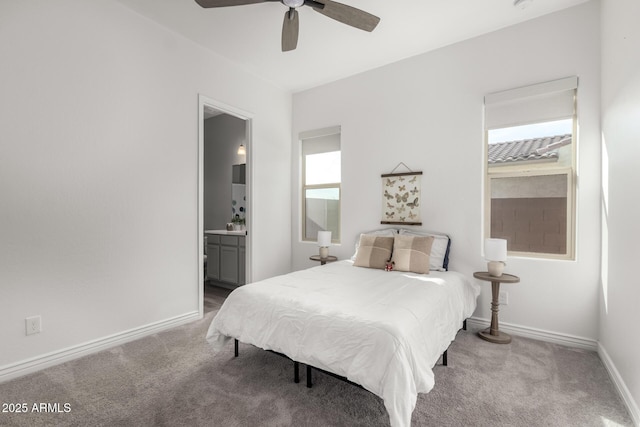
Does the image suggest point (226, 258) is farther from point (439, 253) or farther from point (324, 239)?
point (439, 253)

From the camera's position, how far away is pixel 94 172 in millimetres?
2502

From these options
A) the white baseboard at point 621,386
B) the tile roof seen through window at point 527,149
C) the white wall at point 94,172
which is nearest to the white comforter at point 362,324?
the white baseboard at point 621,386

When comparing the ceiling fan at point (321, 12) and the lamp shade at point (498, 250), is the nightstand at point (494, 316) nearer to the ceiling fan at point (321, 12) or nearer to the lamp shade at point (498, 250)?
the lamp shade at point (498, 250)

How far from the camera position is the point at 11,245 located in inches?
82.7

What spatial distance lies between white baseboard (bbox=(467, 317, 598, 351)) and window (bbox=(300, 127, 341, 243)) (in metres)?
1.91

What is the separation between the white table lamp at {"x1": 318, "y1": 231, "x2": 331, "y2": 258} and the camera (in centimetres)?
386

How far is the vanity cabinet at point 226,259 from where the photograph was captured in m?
4.23

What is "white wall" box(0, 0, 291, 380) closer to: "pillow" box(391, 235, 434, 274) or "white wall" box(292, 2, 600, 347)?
"white wall" box(292, 2, 600, 347)

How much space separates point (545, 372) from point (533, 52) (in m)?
2.71

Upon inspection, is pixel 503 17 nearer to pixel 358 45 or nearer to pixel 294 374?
pixel 358 45

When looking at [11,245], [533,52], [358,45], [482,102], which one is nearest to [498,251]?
[482,102]

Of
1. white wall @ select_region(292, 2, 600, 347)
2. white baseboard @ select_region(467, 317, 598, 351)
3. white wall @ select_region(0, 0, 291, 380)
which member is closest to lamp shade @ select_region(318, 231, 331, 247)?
white wall @ select_region(292, 2, 600, 347)

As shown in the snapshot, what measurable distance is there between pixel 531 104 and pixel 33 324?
445 cm

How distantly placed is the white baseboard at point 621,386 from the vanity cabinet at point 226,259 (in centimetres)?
371
